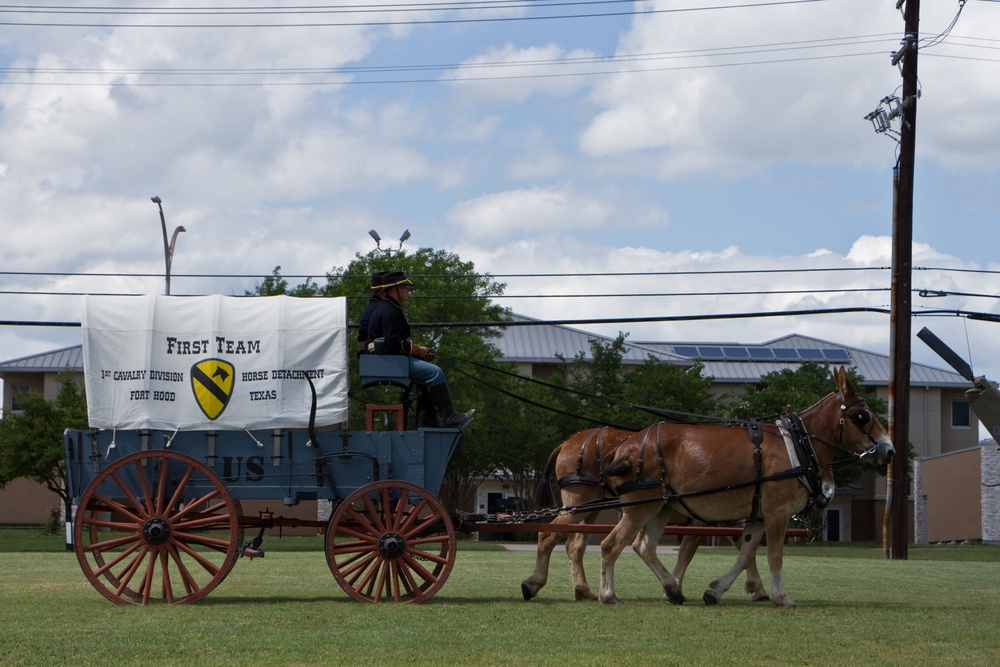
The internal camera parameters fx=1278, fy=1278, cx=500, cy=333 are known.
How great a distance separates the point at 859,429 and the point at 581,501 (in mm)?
3040

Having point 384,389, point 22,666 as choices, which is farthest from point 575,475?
point 384,389

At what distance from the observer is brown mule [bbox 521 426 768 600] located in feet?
44.6

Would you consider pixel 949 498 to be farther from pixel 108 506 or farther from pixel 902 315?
pixel 108 506

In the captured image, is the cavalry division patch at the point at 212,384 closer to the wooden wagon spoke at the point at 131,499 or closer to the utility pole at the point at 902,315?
the wooden wagon spoke at the point at 131,499

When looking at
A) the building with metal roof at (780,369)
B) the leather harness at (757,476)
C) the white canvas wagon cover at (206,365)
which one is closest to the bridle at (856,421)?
the leather harness at (757,476)

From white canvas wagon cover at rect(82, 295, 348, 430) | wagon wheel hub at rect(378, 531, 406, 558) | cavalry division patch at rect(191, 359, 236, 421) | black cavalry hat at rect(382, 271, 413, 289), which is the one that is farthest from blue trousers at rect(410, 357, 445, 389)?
cavalry division patch at rect(191, 359, 236, 421)

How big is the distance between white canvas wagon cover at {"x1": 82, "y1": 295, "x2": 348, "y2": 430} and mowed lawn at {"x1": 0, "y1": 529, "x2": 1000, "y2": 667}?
192 cm

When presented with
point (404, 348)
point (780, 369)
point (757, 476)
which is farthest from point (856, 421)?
point (780, 369)

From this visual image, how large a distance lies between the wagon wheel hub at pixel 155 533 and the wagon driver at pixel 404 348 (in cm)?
270

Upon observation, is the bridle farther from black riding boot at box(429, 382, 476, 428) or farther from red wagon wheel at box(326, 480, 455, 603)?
red wagon wheel at box(326, 480, 455, 603)

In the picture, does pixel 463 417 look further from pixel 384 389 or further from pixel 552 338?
pixel 552 338

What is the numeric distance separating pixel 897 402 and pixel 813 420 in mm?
14491

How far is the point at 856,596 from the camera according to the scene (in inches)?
587

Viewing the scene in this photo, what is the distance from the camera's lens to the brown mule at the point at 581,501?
535 inches
